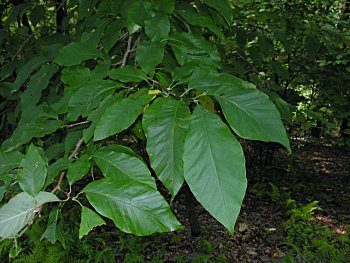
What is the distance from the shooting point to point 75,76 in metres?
1.10

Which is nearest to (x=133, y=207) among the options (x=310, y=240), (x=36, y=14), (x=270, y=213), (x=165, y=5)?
(x=165, y=5)

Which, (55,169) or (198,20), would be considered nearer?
(55,169)


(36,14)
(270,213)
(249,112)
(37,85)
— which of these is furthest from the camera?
(270,213)

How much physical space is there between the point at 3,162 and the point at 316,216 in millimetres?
3743

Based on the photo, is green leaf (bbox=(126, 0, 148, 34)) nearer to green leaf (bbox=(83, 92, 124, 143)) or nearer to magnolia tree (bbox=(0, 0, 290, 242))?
magnolia tree (bbox=(0, 0, 290, 242))

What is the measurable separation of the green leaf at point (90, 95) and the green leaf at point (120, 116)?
5.7 inches

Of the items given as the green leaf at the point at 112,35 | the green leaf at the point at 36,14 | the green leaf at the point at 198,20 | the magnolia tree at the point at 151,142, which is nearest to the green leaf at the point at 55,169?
the magnolia tree at the point at 151,142

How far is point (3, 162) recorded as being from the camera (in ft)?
2.98

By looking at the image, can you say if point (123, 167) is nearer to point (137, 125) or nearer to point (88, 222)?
point (88, 222)

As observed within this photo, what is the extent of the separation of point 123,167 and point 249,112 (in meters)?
0.27

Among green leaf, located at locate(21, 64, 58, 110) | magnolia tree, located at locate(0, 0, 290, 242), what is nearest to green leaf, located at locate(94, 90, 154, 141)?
magnolia tree, located at locate(0, 0, 290, 242)

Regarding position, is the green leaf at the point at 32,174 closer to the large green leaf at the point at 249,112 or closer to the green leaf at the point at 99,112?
the green leaf at the point at 99,112

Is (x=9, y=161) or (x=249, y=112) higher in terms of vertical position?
(x=249, y=112)

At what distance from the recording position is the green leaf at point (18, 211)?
630mm
